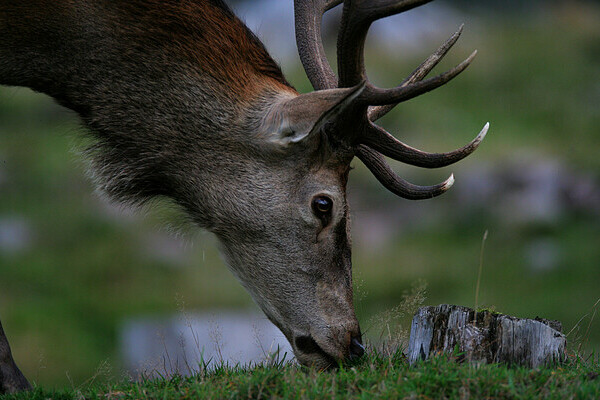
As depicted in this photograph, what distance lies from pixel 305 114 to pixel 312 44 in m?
1.09

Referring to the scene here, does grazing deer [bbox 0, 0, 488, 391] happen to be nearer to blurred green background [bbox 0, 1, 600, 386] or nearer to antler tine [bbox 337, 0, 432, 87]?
antler tine [bbox 337, 0, 432, 87]

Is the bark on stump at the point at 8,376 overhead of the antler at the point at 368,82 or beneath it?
beneath

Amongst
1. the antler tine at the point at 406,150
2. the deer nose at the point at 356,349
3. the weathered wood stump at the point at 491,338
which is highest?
the antler tine at the point at 406,150

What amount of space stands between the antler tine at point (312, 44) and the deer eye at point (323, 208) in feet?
3.28

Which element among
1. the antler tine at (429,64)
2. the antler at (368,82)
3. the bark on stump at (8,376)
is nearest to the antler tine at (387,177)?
the antler at (368,82)

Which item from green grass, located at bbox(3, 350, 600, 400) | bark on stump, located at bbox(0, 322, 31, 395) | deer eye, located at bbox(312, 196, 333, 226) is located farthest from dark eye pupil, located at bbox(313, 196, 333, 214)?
bark on stump, located at bbox(0, 322, 31, 395)

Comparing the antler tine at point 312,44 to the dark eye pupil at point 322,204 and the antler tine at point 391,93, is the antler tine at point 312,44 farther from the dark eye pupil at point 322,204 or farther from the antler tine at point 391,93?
the dark eye pupil at point 322,204

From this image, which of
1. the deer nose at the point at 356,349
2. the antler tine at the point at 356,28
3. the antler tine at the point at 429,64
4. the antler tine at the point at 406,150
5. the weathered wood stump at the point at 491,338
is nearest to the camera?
the weathered wood stump at the point at 491,338

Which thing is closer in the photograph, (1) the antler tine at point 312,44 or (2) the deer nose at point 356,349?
(2) the deer nose at point 356,349

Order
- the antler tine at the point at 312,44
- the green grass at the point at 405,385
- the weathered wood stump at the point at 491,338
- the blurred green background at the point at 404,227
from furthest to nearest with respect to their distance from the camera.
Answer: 1. the blurred green background at the point at 404,227
2. the antler tine at the point at 312,44
3. the weathered wood stump at the point at 491,338
4. the green grass at the point at 405,385

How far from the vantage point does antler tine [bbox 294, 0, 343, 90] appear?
19.1 ft

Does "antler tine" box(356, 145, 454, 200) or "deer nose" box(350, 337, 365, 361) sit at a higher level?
"antler tine" box(356, 145, 454, 200)

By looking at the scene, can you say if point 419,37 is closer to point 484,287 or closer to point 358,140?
point 484,287

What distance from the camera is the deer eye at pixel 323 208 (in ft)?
16.8
